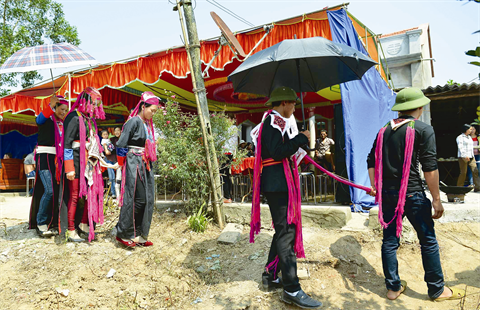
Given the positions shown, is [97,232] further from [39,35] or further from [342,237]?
[39,35]

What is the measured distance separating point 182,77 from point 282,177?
416 centimetres

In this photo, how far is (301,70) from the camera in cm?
380

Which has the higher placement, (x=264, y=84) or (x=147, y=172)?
(x=264, y=84)

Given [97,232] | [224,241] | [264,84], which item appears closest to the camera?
[264,84]

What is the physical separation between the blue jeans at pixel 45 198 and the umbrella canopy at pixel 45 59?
131 cm

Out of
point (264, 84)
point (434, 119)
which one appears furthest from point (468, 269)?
point (434, 119)

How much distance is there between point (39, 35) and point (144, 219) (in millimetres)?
14932

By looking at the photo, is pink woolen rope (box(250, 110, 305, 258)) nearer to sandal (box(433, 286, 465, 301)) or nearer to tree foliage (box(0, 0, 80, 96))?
sandal (box(433, 286, 465, 301))

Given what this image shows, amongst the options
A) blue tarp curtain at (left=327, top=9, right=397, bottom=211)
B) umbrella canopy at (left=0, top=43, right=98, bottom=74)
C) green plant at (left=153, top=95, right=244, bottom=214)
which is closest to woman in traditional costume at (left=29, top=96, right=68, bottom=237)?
umbrella canopy at (left=0, top=43, right=98, bottom=74)

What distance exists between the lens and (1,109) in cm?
855

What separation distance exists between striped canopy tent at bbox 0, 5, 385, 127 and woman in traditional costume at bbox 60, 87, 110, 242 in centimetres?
65

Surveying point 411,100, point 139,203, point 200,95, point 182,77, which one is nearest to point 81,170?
point 139,203

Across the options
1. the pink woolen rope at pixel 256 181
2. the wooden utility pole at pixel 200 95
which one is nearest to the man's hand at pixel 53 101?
the wooden utility pole at pixel 200 95

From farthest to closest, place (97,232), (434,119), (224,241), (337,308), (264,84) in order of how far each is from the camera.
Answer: (434,119), (97,232), (224,241), (264,84), (337,308)
